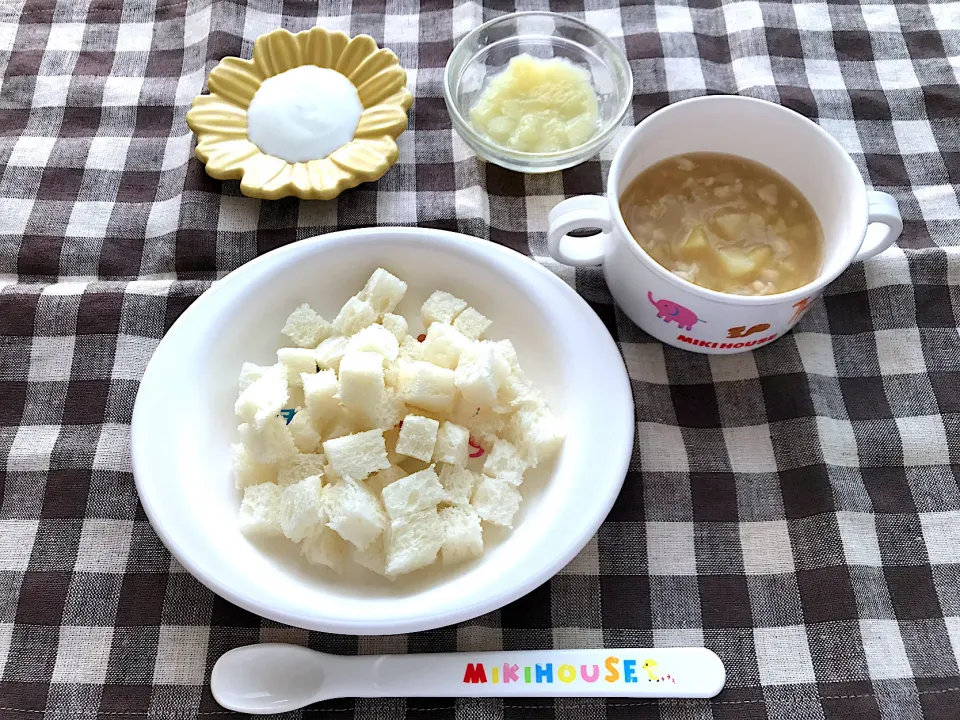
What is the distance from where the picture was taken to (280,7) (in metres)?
1.76

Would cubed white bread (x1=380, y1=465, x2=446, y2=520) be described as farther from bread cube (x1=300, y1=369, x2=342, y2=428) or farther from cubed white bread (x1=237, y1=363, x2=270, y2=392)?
cubed white bread (x1=237, y1=363, x2=270, y2=392)

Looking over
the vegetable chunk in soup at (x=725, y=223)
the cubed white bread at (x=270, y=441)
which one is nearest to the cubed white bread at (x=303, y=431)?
the cubed white bread at (x=270, y=441)

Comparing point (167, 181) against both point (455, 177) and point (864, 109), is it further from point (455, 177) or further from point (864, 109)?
point (864, 109)

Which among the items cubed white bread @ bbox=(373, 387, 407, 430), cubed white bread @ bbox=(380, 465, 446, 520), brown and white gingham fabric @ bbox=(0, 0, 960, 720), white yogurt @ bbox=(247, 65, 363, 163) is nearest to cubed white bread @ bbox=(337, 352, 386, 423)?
cubed white bread @ bbox=(373, 387, 407, 430)

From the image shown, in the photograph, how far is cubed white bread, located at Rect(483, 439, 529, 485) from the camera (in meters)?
1.11

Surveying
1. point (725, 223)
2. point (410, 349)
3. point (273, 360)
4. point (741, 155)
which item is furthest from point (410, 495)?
point (741, 155)

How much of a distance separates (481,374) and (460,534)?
0.74 feet

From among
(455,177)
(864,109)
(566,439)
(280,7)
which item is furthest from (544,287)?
(280,7)

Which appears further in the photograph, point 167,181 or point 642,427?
point 167,181

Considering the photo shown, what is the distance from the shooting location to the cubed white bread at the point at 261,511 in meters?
1.07

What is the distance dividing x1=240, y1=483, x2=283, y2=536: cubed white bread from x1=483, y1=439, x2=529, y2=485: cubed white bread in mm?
306

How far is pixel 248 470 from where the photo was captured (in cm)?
112

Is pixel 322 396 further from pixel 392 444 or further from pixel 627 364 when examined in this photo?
pixel 627 364

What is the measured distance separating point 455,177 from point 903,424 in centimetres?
94
